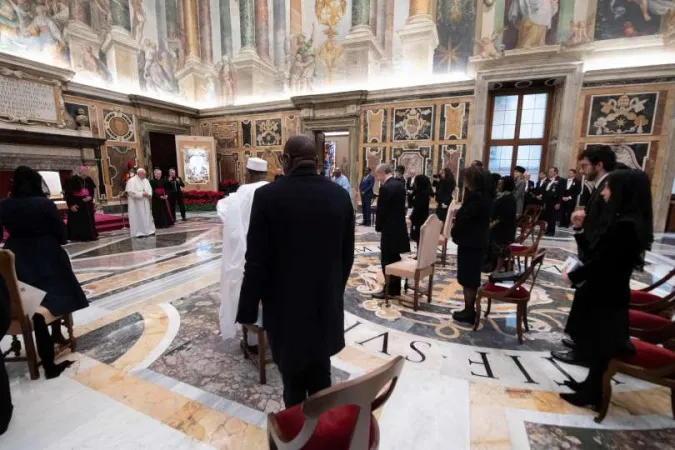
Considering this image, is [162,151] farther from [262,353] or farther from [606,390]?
[606,390]

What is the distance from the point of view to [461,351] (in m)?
2.82

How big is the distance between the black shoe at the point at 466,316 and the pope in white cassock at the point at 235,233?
2.29 metres

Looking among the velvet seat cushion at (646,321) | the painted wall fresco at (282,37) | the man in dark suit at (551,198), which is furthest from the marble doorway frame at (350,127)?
the velvet seat cushion at (646,321)

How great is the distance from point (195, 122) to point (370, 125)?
8.13 m

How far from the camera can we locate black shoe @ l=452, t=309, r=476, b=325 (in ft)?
11.0

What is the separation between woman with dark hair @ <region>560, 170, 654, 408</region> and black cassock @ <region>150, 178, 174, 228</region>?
9223mm

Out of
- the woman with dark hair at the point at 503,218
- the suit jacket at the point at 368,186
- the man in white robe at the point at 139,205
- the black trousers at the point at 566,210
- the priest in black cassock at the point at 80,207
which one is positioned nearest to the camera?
the woman with dark hair at the point at 503,218

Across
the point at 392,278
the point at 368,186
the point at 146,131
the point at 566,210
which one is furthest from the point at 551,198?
the point at 146,131

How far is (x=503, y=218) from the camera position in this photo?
436 centimetres

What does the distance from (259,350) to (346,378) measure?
0.72 metres

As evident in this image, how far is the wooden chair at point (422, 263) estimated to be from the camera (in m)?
3.42

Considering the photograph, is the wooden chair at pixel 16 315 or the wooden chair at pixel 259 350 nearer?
the wooden chair at pixel 16 315

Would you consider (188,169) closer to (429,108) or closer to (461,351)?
(429,108)

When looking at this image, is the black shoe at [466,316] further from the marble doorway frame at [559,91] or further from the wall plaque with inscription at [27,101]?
the wall plaque with inscription at [27,101]
